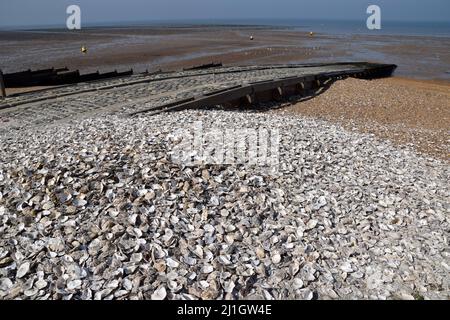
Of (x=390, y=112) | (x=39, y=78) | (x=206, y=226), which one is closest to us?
(x=206, y=226)

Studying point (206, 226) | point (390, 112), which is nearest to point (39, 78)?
point (390, 112)

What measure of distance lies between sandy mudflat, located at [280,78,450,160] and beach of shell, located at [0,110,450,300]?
501 centimetres

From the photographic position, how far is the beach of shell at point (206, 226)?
498 centimetres

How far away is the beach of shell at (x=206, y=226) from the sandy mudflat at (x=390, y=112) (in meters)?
5.01

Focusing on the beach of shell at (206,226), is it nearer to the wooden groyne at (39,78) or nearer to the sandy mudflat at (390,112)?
the sandy mudflat at (390,112)

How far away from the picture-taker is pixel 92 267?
Result: 16.6 ft

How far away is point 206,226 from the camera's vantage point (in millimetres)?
5977

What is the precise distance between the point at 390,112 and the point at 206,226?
14.4 meters

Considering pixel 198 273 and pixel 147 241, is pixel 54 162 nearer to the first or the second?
pixel 147 241

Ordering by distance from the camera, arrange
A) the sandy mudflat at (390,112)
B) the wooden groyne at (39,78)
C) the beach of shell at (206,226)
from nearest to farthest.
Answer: the beach of shell at (206,226)
the sandy mudflat at (390,112)
the wooden groyne at (39,78)

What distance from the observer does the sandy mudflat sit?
1324 cm

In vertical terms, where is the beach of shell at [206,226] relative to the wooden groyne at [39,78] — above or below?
below

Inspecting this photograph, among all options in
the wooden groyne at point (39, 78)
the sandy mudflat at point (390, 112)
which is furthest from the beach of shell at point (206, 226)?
the wooden groyne at point (39, 78)

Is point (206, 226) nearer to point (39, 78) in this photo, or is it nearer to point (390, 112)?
point (390, 112)
